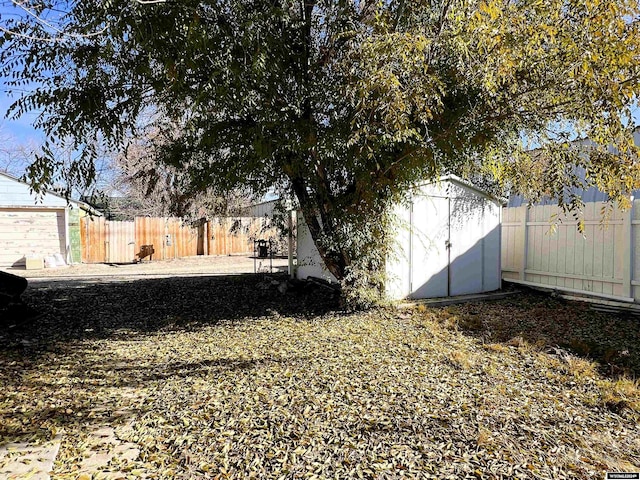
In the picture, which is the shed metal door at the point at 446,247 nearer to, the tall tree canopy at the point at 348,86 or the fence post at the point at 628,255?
the tall tree canopy at the point at 348,86

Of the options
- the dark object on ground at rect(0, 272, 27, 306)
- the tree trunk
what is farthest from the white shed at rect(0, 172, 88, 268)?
the tree trunk

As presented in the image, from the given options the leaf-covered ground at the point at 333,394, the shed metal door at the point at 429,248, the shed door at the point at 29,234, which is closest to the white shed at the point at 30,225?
the shed door at the point at 29,234

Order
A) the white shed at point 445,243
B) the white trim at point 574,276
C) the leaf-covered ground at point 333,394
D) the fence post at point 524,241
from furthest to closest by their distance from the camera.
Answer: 1. the fence post at point 524,241
2. the white shed at point 445,243
3. the white trim at point 574,276
4. the leaf-covered ground at point 333,394

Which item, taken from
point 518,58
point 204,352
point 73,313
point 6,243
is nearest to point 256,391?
point 204,352

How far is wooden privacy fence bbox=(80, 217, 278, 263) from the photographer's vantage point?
Result: 14.9m

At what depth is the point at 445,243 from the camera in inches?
282

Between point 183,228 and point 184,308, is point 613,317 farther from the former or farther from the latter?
point 183,228

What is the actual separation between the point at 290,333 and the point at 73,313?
3.82 metres

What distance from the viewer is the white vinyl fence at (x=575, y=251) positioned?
6000 millimetres

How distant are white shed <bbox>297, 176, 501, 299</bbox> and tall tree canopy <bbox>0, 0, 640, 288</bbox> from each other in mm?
771

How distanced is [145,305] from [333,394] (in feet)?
16.8

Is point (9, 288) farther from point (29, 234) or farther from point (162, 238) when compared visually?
point (162, 238)

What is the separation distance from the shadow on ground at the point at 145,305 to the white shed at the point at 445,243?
1.01 meters

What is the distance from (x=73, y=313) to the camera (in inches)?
261
